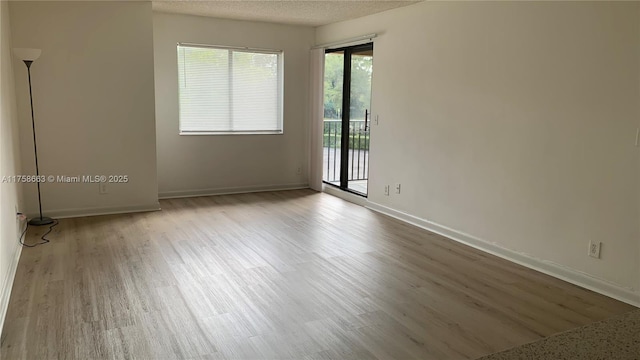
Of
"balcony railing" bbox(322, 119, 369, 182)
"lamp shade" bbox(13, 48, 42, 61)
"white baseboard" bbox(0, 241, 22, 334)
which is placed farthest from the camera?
"balcony railing" bbox(322, 119, 369, 182)

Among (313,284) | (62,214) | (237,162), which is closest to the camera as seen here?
(313,284)

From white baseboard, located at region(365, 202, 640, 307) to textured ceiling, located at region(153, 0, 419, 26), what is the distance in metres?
2.37

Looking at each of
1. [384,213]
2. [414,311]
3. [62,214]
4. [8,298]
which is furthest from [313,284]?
[62,214]

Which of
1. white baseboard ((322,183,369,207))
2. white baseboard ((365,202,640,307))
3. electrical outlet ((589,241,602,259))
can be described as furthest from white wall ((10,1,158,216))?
electrical outlet ((589,241,602,259))

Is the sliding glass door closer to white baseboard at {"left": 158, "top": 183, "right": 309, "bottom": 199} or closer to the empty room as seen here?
the empty room

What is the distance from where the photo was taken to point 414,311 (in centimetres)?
302

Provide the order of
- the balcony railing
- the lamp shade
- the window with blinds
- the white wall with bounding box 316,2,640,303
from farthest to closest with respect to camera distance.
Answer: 1. the balcony railing
2. the window with blinds
3. the lamp shade
4. the white wall with bounding box 316,2,640,303

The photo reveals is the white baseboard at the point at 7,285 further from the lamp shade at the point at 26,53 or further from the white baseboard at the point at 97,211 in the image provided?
the lamp shade at the point at 26,53

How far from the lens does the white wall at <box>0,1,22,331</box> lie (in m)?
3.07

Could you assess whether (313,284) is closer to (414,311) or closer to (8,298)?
(414,311)

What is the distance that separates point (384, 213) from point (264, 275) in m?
2.42

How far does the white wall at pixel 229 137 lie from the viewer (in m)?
6.11

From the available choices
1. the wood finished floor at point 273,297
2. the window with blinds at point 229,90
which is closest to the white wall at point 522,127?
the wood finished floor at point 273,297

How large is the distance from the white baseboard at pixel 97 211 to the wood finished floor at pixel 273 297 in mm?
228
